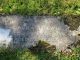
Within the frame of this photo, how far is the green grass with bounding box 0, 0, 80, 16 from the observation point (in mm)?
5922

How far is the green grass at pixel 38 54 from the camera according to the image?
194 inches

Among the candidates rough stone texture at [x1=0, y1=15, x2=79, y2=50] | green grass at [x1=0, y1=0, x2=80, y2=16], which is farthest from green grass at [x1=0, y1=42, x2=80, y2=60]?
green grass at [x1=0, y1=0, x2=80, y2=16]

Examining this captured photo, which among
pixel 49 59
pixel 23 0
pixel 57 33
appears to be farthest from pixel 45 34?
pixel 23 0

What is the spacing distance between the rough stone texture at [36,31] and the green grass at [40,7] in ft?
0.54

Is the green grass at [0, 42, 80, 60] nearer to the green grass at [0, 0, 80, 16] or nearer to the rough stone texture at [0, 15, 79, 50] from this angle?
the rough stone texture at [0, 15, 79, 50]

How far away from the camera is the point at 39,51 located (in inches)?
199

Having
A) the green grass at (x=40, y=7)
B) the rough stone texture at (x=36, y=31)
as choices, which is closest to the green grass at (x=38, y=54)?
the rough stone texture at (x=36, y=31)

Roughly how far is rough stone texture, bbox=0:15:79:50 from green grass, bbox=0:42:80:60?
0.15m

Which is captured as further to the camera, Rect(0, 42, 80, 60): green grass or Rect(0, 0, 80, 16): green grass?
Rect(0, 0, 80, 16): green grass

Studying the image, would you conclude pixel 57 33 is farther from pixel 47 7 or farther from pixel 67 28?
pixel 47 7

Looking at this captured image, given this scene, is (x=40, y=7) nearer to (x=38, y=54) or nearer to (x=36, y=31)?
(x=36, y=31)

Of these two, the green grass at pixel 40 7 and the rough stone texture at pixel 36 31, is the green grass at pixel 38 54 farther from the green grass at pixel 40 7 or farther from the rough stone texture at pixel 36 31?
the green grass at pixel 40 7

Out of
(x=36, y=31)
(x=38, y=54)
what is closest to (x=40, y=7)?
(x=36, y=31)

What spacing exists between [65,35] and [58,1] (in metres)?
1.00
